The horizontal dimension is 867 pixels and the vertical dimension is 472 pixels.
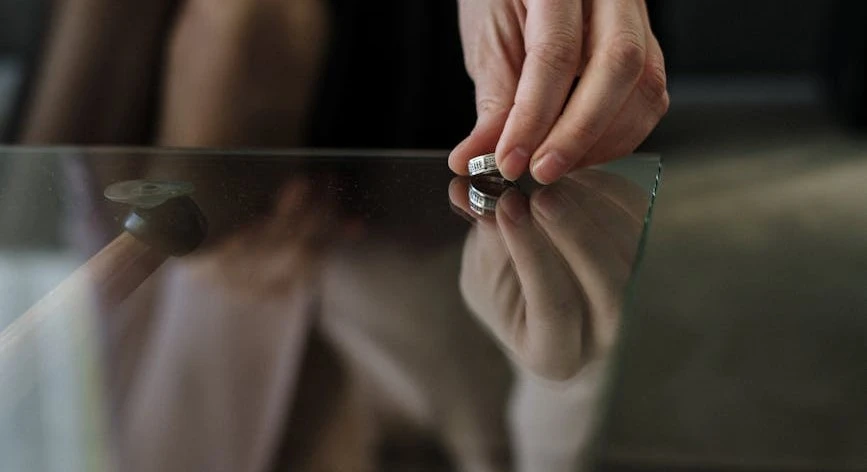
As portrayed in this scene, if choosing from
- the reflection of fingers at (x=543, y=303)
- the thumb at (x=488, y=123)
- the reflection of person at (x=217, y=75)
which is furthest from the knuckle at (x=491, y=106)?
the reflection of person at (x=217, y=75)

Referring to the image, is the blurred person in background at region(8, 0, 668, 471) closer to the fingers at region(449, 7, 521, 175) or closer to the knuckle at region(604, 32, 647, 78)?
the fingers at region(449, 7, 521, 175)

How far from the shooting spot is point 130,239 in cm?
41

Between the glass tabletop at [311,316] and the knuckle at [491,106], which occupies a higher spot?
the glass tabletop at [311,316]

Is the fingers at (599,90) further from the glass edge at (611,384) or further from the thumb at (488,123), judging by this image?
the glass edge at (611,384)

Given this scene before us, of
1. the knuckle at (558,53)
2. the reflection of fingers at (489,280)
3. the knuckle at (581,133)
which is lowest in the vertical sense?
the knuckle at (581,133)

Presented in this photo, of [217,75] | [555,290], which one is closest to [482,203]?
[555,290]

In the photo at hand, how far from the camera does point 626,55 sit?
1.68 feet

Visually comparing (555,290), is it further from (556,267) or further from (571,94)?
(571,94)

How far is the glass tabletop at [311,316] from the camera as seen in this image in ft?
0.81

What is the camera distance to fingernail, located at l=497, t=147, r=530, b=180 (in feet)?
1.58

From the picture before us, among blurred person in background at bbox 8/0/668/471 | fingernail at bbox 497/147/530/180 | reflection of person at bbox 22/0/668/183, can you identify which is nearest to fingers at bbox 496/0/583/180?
fingernail at bbox 497/147/530/180

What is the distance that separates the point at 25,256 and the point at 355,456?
9.2 inches

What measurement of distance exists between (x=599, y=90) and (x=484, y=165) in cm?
7

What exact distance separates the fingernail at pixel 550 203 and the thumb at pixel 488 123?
0.15ft
